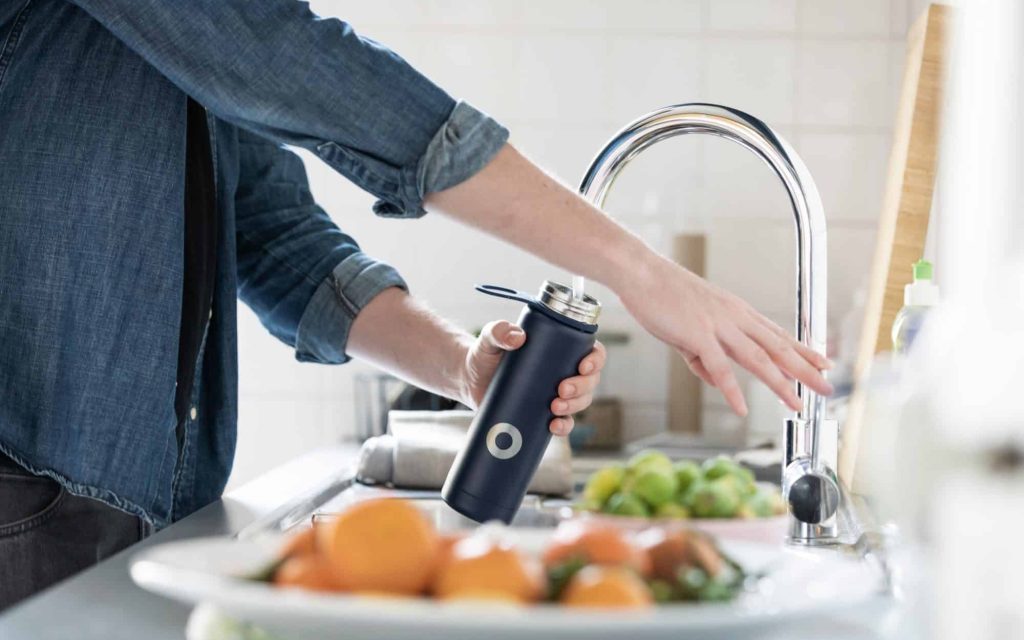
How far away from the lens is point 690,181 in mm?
2291

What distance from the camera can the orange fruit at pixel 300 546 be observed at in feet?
1.77

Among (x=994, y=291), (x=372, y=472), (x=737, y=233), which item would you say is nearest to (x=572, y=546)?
(x=994, y=291)

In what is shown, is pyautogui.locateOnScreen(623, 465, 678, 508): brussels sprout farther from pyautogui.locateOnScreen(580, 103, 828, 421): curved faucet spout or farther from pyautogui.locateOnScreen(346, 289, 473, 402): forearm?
pyautogui.locateOnScreen(346, 289, 473, 402): forearm

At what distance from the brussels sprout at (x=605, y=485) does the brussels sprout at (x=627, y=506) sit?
25 mm

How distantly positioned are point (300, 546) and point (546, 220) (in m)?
0.31

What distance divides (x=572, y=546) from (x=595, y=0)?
75.0 inches

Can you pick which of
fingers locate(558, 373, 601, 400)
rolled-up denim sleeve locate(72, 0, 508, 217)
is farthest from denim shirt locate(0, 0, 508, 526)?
fingers locate(558, 373, 601, 400)

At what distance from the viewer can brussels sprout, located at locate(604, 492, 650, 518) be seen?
2.58 ft

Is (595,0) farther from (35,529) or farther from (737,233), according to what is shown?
(35,529)

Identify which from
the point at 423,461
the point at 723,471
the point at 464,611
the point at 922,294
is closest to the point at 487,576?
the point at 464,611

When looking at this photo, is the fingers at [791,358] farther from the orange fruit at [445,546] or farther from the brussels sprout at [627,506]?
the orange fruit at [445,546]

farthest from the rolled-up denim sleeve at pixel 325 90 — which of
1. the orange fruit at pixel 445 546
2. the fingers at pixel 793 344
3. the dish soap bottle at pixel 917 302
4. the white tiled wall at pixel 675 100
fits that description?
the white tiled wall at pixel 675 100

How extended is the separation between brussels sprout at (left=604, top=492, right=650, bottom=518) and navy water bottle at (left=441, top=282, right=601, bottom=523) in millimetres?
99

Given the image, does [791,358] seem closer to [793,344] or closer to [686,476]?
[793,344]
